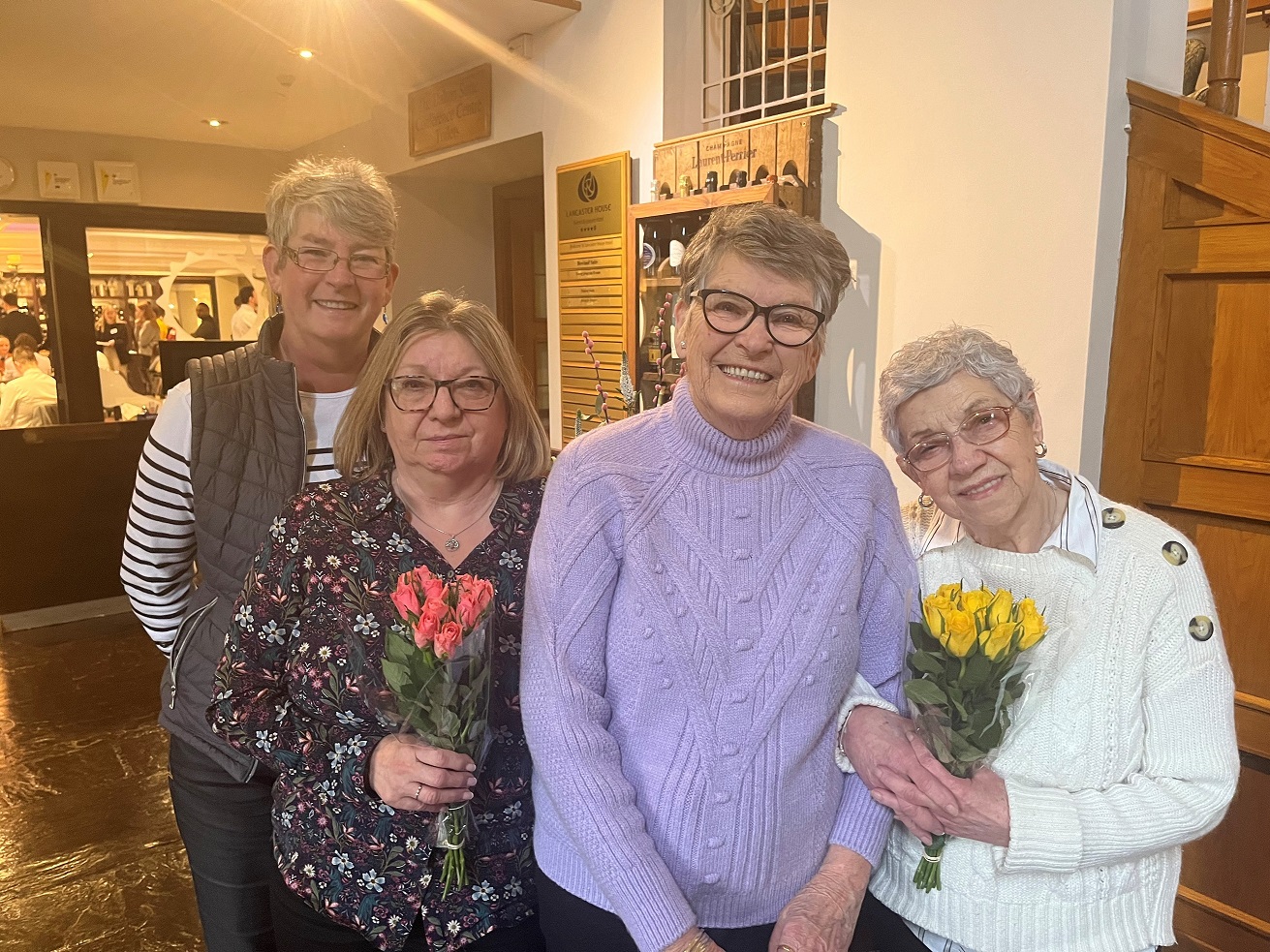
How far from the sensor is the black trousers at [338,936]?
1526mm

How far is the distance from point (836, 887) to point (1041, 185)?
80.3 inches

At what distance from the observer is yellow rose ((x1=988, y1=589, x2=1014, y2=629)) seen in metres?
1.30

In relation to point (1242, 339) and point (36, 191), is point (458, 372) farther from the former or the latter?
point (36, 191)

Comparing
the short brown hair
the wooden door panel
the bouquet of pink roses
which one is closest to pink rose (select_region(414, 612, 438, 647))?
the bouquet of pink roses

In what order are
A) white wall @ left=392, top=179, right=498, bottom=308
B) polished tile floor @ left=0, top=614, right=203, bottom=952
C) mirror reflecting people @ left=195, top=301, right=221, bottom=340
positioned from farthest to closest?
mirror reflecting people @ left=195, top=301, right=221, bottom=340 → white wall @ left=392, top=179, right=498, bottom=308 → polished tile floor @ left=0, top=614, right=203, bottom=952

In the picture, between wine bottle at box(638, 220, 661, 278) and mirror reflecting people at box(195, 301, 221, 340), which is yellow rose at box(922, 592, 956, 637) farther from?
mirror reflecting people at box(195, 301, 221, 340)

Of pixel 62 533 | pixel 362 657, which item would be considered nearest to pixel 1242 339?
pixel 362 657

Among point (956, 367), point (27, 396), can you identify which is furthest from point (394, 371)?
point (27, 396)

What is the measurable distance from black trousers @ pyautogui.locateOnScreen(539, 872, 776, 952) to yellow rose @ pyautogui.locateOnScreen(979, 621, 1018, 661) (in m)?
0.55

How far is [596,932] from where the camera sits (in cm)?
141

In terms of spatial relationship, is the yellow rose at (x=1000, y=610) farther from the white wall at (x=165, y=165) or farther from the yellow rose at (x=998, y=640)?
the white wall at (x=165, y=165)

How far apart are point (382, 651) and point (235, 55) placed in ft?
15.7

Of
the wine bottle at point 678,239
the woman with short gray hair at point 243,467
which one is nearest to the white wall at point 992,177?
the wine bottle at point 678,239

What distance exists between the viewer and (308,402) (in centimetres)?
190
